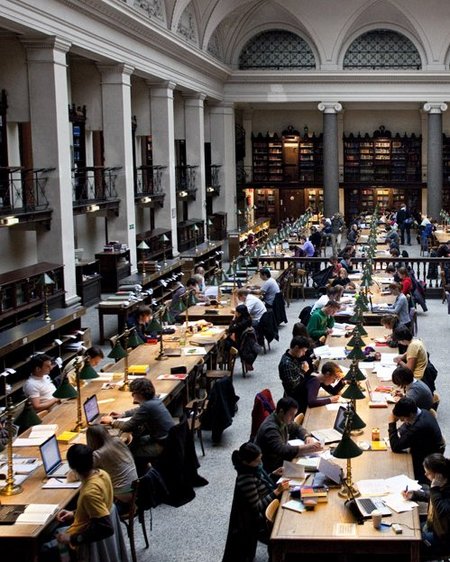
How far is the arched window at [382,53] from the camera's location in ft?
88.4

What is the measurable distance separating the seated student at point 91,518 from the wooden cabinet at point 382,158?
26.4 metres

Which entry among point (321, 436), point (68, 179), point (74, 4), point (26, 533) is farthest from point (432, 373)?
point (74, 4)

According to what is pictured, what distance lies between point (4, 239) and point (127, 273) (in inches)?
131

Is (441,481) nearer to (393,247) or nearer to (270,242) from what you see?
(393,247)

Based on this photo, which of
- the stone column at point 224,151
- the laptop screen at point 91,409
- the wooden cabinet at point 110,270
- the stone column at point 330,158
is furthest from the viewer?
the stone column at point 330,158

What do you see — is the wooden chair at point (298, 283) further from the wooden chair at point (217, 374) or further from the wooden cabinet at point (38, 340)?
the wooden chair at point (217, 374)

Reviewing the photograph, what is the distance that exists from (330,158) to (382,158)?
132 inches

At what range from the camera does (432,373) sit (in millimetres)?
8352

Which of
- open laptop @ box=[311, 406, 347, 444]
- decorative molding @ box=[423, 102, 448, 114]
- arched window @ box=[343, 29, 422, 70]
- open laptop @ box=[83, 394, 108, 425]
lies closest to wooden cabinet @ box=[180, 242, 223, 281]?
arched window @ box=[343, 29, 422, 70]

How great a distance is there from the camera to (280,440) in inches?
234

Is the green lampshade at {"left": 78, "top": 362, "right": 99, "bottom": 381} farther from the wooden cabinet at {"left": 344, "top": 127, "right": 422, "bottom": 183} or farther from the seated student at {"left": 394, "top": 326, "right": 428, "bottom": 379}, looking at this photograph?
the wooden cabinet at {"left": 344, "top": 127, "right": 422, "bottom": 183}

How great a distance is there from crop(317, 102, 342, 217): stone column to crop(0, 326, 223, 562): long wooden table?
18.2 metres

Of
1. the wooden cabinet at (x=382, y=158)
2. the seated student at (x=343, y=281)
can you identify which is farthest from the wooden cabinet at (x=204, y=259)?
the wooden cabinet at (x=382, y=158)

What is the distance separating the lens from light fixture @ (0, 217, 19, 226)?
10.9 m
